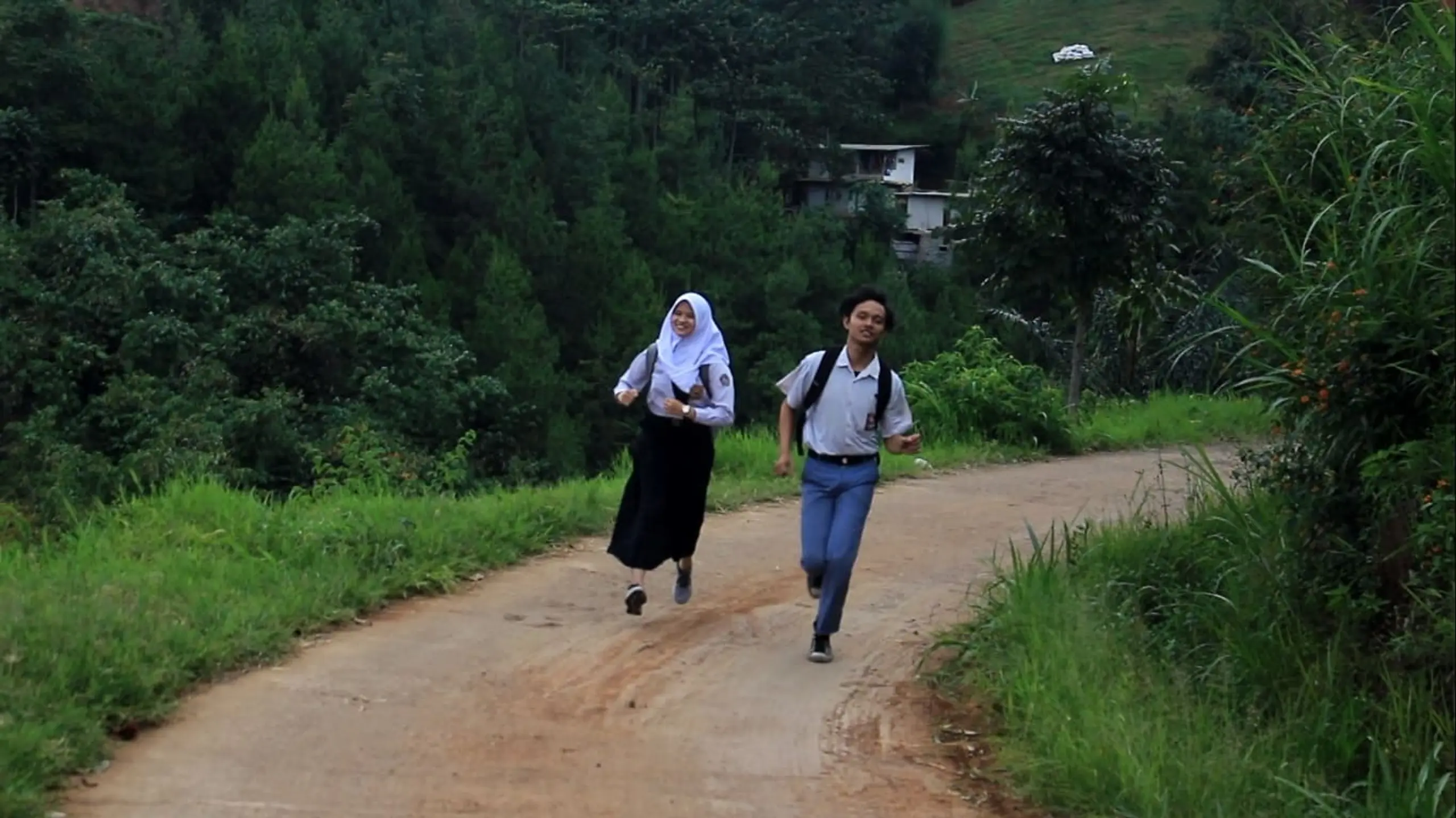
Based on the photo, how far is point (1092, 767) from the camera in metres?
5.40

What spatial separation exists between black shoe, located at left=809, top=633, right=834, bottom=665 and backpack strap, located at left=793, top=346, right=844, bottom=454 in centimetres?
92

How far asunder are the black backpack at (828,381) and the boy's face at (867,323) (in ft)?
0.45

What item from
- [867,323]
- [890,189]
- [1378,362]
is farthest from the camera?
[890,189]

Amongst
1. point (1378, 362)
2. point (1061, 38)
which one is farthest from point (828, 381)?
point (1061, 38)

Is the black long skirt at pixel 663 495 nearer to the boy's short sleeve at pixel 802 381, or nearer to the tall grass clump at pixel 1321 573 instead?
the boy's short sleeve at pixel 802 381

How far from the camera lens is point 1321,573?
19.5 feet

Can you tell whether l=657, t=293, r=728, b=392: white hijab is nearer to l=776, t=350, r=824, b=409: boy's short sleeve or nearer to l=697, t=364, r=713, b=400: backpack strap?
l=697, t=364, r=713, b=400: backpack strap

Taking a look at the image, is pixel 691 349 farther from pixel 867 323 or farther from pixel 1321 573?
pixel 1321 573

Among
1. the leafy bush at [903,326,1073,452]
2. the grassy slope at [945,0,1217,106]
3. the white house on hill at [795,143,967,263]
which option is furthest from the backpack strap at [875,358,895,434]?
the grassy slope at [945,0,1217,106]

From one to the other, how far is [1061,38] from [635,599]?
73.7 metres

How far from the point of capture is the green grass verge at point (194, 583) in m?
5.70

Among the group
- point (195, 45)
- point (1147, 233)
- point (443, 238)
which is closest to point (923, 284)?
point (443, 238)

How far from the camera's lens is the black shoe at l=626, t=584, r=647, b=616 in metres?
7.88

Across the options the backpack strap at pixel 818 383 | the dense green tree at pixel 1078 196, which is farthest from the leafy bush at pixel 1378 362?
the dense green tree at pixel 1078 196
